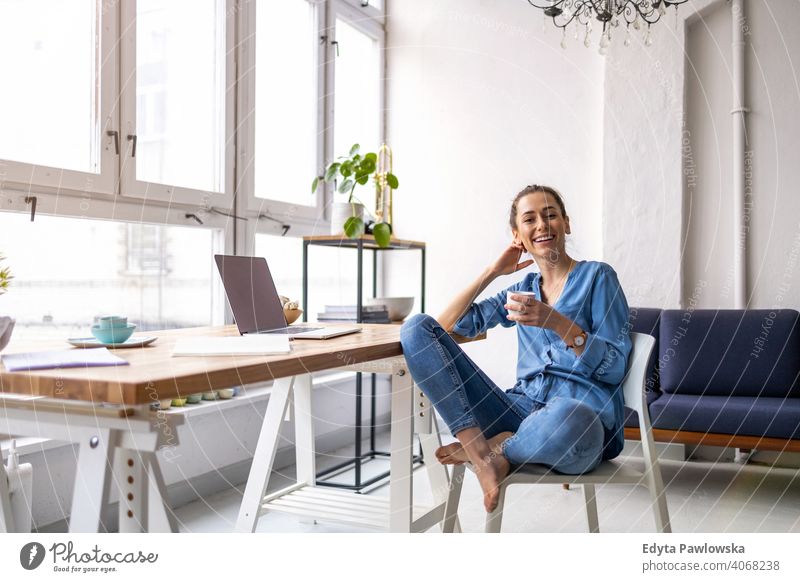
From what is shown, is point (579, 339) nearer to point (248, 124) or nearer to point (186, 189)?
point (186, 189)

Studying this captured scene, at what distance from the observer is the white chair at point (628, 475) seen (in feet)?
4.67

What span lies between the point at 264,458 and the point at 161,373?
1.00 metres

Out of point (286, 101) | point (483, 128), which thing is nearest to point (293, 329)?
point (286, 101)

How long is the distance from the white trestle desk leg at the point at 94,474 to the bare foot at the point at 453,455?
2.31ft

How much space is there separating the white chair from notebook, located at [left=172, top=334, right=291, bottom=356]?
483mm

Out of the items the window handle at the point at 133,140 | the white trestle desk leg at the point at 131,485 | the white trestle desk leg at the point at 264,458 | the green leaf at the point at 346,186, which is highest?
the window handle at the point at 133,140

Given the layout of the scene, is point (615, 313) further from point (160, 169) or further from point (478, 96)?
point (478, 96)

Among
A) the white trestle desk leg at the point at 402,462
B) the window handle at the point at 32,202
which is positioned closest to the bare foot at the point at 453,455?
the white trestle desk leg at the point at 402,462

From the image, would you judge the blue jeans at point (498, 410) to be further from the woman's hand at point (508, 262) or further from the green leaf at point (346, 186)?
the green leaf at point (346, 186)

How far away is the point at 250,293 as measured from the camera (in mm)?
1824

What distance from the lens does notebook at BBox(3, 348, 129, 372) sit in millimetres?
1063

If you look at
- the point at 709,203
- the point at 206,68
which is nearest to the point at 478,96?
the point at 709,203

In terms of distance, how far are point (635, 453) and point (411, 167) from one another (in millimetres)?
1737

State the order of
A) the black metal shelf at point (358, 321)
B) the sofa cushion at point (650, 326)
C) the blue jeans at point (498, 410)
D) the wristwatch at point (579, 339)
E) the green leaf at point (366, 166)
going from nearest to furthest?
the blue jeans at point (498, 410) → the wristwatch at point (579, 339) → the black metal shelf at point (358, 321) → the green leaf at point (366, 166) → the sofa cushion at point (650, 326)
